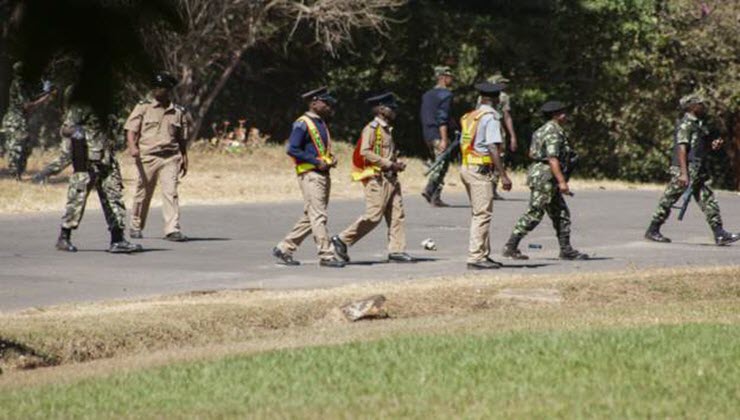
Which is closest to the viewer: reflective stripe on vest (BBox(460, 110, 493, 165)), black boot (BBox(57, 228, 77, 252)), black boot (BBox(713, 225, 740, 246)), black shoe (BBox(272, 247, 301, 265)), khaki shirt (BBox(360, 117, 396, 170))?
reflective stripe on vest (BBox(460, 110, 493, 165))

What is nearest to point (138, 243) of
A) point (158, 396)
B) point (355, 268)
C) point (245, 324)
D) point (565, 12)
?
point (355, 268)

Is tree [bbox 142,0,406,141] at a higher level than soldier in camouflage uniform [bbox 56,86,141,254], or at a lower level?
higher

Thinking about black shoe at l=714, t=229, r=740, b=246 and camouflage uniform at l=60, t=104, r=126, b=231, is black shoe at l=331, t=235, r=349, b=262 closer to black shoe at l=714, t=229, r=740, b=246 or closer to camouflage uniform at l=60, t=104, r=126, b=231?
camouflage uniform at l=60, t=104, r=126, b=231

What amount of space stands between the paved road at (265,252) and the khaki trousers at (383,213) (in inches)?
11.0

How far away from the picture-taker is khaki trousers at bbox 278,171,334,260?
1612cm

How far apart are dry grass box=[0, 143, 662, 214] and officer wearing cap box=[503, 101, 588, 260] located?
25.7ft

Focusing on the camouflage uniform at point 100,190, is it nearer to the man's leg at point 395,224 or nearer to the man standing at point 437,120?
the man's leg at point 395,224

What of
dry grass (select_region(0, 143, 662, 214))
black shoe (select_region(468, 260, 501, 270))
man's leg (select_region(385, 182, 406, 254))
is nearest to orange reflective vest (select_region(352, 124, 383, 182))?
man's leg (select_region(385, 182, 406, 254))

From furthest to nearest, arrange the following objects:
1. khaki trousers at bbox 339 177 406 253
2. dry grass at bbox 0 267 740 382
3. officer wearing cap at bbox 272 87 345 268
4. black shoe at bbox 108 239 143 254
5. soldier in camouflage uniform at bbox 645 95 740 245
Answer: soldier in camouflage uniform at bbox 645 95 740 245 → black shoe at bbox 108 239 143 254 → khaki trousers at bbox 339 177 406 253 → officer wearing cap at bbox 272 87 345 268 → dry grass at bbox 0 267 740 382

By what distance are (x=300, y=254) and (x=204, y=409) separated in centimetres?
925

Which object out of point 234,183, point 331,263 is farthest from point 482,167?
point 234,183

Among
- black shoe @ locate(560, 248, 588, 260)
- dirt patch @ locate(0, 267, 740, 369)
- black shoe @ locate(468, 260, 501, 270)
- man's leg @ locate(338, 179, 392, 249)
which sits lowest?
dirt patch @ locate(0, 267, 740, 369)

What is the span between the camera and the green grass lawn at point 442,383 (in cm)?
831

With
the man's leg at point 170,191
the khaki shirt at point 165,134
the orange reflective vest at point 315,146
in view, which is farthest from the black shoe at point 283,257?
the khaki shirt at point 165,134
